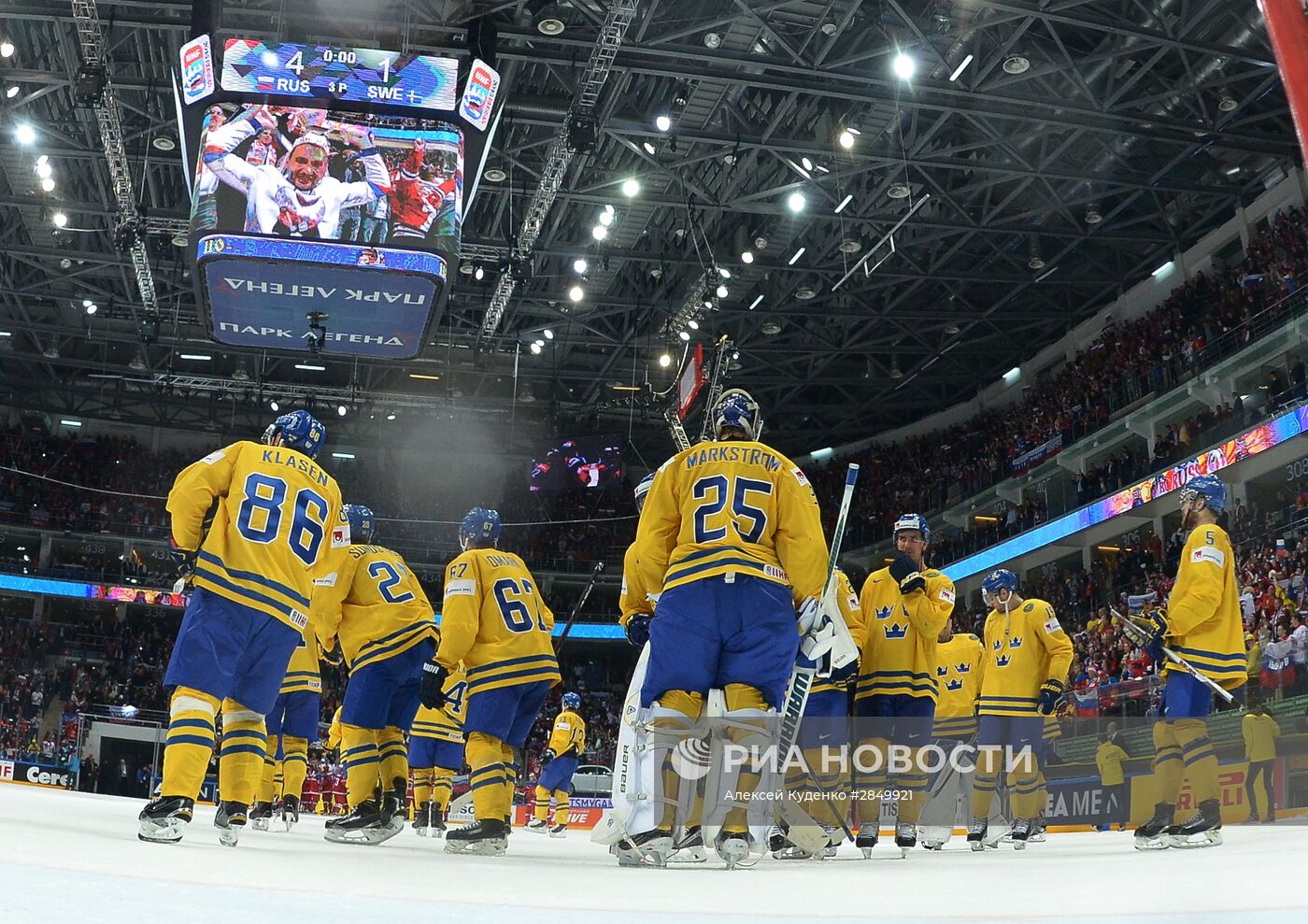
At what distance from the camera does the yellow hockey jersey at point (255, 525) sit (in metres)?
4.48

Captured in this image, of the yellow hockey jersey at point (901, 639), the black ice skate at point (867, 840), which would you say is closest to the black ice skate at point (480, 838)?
the black ice skate at point (867, 840)

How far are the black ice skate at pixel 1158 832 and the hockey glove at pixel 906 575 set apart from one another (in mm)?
1530

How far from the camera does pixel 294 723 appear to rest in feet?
23.1

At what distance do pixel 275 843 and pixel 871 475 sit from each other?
25474 mm

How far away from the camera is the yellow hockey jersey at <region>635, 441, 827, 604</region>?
14.4ft

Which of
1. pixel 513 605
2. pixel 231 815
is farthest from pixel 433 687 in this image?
pixel 231 815

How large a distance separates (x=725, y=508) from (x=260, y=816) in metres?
4.02

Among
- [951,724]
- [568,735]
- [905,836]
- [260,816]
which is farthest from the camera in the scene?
[568,735]

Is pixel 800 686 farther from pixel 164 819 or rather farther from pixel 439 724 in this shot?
pixel 439 724

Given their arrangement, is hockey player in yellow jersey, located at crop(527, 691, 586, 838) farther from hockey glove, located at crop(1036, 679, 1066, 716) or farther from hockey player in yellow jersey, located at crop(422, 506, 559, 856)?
hockey player in yellow jersey, located at crop(422, 506, 559, 856)

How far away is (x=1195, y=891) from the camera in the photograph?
96.8 inches

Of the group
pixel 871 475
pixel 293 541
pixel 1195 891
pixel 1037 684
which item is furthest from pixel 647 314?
pixel 1195 891

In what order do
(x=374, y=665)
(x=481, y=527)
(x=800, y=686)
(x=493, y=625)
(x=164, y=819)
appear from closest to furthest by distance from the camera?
(x=164, y=819) → (x=800, y=686) → (x=493, y=625) → (x=481, y=527) → (x=374, y=665)

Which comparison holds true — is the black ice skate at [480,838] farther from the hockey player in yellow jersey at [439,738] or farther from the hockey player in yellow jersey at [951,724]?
the hockey player in yellow jersey at [951,724]
